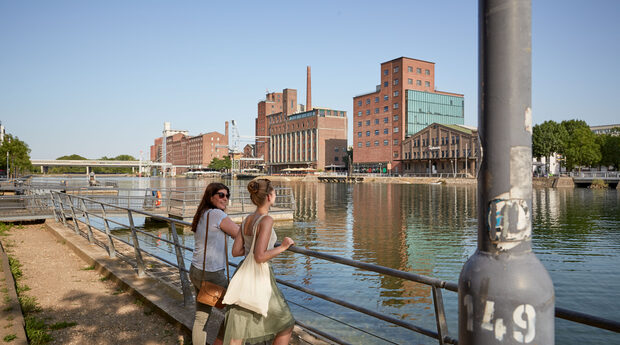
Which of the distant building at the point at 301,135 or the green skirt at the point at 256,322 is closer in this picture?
the green skirt at the point at 256,322

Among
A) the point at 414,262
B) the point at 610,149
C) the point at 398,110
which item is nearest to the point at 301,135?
the point at 398,110

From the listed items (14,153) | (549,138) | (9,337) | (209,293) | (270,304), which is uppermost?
(549,138)

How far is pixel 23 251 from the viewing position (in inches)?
430

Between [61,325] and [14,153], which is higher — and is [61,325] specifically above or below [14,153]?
below

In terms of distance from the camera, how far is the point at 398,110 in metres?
96.6

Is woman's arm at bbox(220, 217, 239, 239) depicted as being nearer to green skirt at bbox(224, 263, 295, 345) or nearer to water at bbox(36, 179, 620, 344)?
green skirt at bbox(224, 263, 295, 345)

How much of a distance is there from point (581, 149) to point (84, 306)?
8335cm

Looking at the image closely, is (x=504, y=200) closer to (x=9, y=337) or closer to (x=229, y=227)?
(x=229, y=227)

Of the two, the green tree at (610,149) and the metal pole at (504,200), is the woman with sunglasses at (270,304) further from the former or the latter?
the green tree at (610,149)

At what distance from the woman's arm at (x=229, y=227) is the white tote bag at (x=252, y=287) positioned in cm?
75

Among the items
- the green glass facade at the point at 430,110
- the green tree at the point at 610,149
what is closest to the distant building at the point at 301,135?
the green glass facade at the point at 430,110

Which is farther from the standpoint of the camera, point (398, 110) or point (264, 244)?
point (398, 110)

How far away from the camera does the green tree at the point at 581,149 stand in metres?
72.9

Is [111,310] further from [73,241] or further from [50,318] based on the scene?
[73,241]
